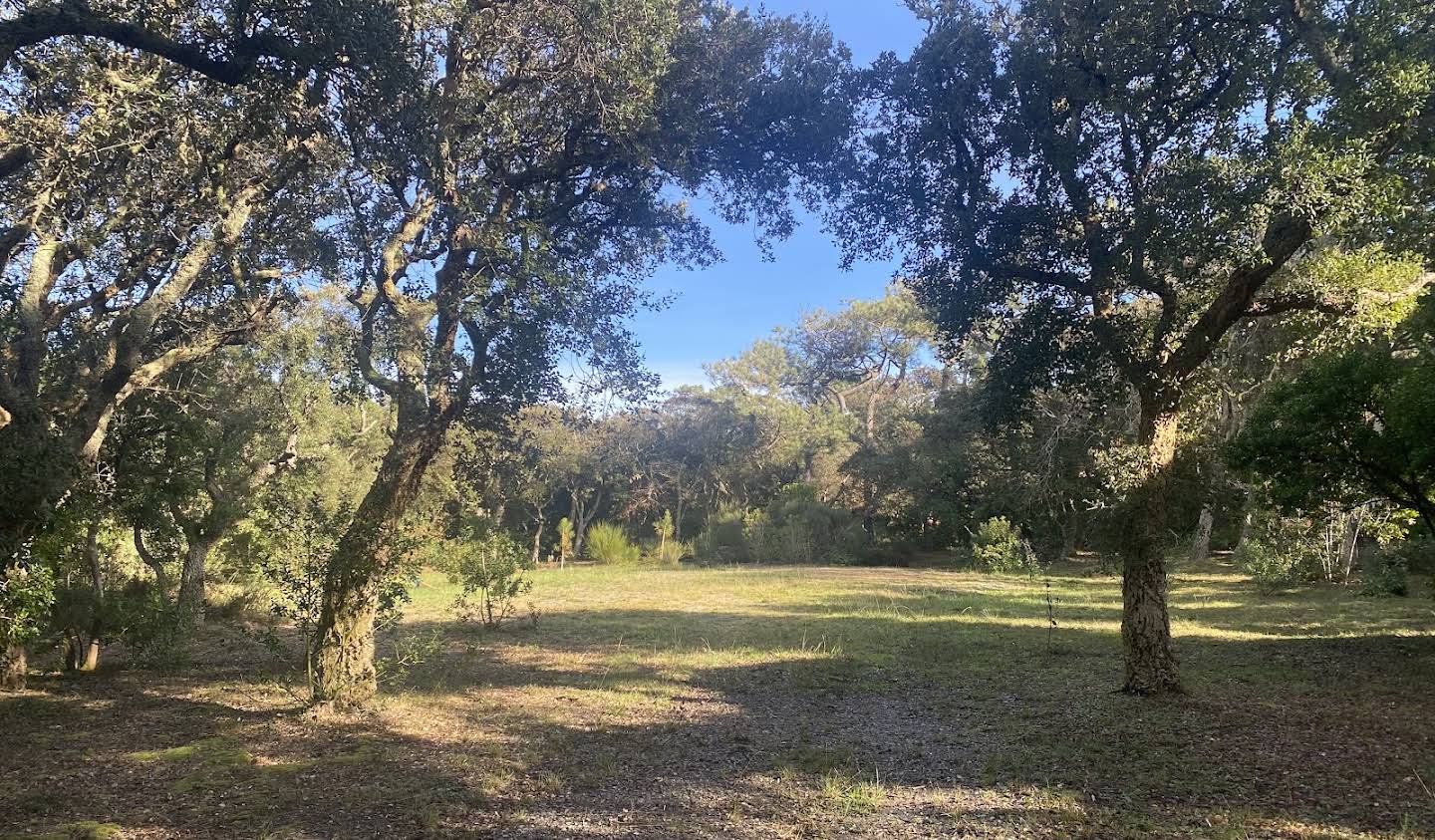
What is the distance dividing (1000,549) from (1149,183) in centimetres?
1774

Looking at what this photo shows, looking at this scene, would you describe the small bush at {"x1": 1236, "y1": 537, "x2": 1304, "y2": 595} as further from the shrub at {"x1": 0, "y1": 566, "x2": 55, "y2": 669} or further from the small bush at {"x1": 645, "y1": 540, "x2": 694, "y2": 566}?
the small bush at {"x1": 645, "y1": 540, "x2": 694, "y2": 566}

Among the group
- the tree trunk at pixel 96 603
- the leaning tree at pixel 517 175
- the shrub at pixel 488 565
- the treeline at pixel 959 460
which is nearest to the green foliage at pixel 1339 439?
the treeline at pixel 959 460

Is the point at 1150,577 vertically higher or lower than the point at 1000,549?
higher

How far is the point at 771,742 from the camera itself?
582cm

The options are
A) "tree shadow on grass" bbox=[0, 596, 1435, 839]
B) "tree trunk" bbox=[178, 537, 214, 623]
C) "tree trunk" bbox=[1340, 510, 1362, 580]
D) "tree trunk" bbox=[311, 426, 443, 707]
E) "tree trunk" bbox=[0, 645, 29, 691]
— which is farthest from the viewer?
"tree trunk" bbox=[1340, 510, 1362, 580]

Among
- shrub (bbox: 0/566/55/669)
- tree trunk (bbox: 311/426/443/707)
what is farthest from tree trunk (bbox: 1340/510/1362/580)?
shrub (bbox: 0/566/55/669)

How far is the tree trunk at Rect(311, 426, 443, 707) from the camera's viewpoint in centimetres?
635

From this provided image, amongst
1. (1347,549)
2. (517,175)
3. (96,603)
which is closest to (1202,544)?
(1347,549)

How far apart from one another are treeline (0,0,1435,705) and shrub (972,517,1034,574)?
13826 mm

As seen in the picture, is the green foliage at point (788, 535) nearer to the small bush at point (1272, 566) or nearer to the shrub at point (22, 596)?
the small bush at point (1272, 566)

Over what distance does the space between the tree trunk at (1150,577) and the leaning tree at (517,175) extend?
16.4ft

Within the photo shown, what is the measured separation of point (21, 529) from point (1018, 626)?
11.9 m

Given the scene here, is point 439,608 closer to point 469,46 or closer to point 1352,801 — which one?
point 469,46

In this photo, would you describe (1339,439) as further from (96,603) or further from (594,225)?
(96,603)
